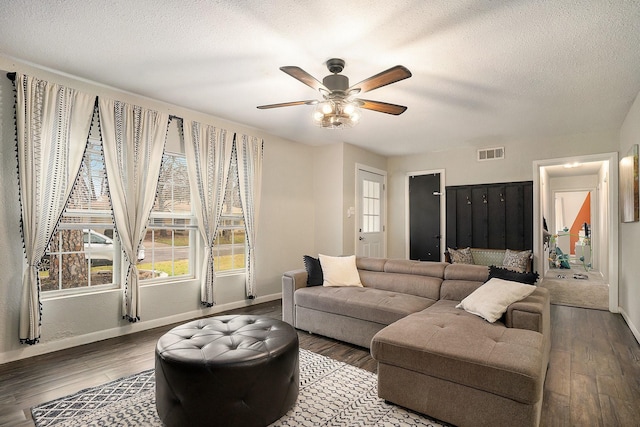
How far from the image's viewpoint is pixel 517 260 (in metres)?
4.95

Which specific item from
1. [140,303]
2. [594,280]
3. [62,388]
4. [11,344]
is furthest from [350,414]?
[594,280]

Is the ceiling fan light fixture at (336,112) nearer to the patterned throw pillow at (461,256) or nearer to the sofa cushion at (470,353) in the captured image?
the sofa cushion at (470,353)

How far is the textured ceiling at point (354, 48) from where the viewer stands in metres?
2.12

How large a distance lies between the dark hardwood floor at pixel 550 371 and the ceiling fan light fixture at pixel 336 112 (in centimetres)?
212

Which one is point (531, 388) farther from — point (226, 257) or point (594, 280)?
point (594, 280)

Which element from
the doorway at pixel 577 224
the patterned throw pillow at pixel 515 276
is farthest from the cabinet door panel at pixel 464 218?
the doorway at pixel 577 224

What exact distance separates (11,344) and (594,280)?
9.18m

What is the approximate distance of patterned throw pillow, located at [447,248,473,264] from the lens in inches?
215

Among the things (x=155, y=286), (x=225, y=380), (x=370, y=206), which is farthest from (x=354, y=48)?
(x=370, y=206)

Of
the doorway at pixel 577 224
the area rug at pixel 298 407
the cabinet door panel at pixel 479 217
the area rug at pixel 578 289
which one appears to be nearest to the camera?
the area rug at pixel 298 407

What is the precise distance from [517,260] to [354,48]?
414 cm

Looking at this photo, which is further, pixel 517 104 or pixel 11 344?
pixel 517 104

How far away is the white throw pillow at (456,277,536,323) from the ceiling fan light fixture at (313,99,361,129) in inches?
72.3

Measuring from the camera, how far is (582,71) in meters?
2.88
